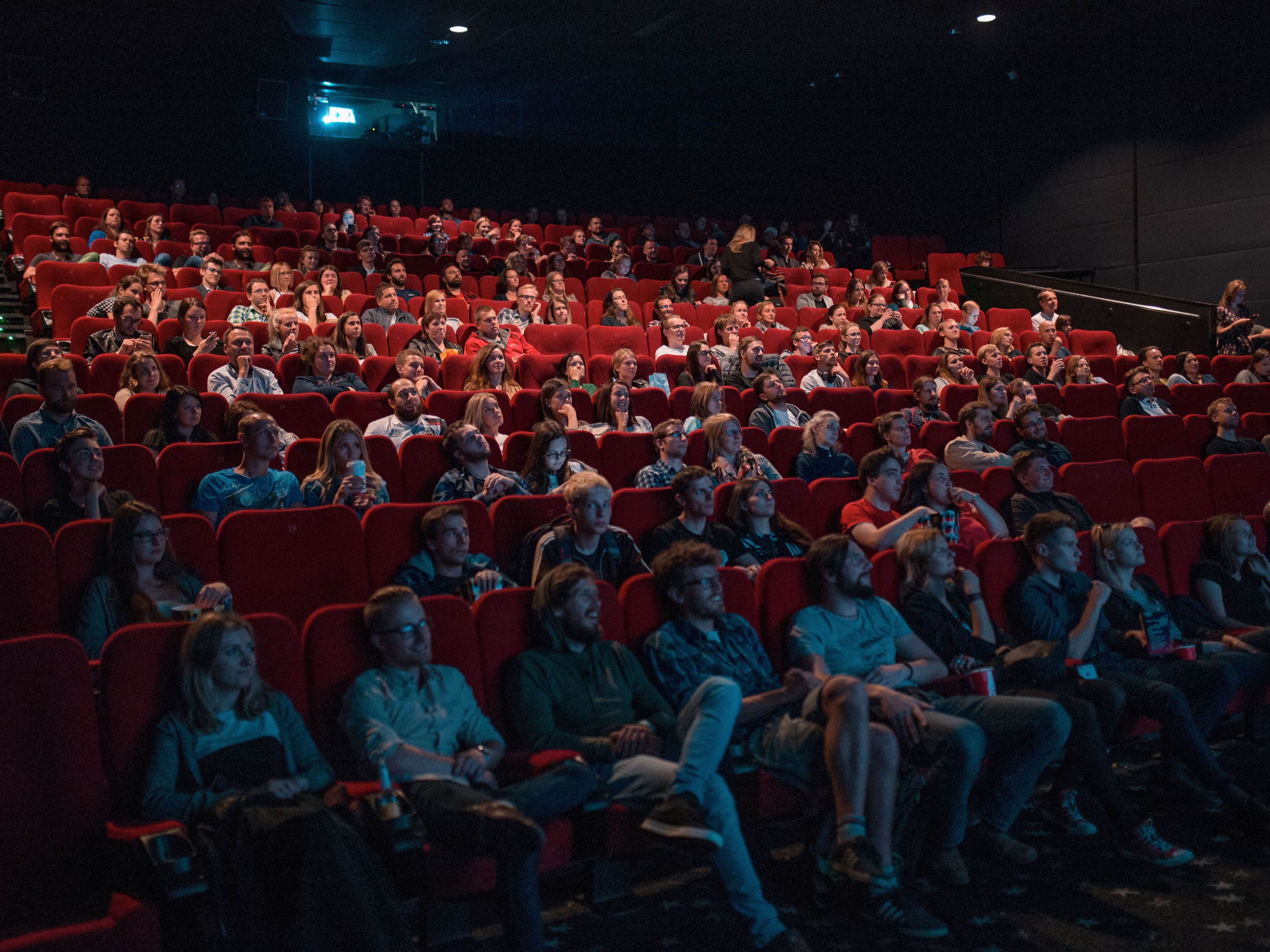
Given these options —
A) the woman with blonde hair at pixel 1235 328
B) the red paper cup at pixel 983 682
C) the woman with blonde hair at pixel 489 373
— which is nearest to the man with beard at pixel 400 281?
the woman with blonde hair at pixel 489 373

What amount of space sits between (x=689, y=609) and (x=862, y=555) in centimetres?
29

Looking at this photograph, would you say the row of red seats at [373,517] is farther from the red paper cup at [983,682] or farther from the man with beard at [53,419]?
the red paper cup at [983,682]

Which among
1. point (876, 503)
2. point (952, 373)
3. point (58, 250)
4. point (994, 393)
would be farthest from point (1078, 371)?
point (58, 250)

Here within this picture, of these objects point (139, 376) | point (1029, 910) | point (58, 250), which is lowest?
point (1029, 910)

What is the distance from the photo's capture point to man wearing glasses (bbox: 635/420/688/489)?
7.04 ft

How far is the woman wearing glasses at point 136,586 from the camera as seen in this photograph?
4.58 ft

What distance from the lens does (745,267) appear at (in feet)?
14.4

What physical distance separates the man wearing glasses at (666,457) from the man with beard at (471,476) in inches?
10.5

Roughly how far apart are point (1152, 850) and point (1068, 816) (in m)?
0.13

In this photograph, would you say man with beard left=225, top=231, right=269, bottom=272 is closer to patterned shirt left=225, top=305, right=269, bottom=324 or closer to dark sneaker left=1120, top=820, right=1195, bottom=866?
patterned shirt left=225, top=305, right=269, bottom=324

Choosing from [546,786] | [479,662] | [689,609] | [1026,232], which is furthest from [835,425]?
[1026,232]

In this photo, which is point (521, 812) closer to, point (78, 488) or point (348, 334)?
point (78, 488)

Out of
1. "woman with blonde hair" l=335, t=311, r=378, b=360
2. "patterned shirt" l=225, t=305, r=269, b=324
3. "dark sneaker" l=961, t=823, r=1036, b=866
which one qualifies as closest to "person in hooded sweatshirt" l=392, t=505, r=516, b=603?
"dark sneaker" l=961, t=823, r=1036, b=866

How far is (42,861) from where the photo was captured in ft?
3.32
